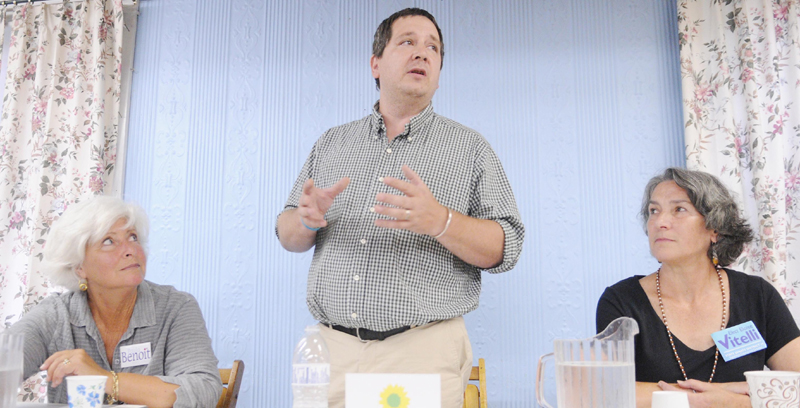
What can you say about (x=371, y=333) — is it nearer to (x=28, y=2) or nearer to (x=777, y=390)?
(x=777, y=390)

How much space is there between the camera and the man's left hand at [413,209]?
1.17 meters

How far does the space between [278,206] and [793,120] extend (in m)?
2.13

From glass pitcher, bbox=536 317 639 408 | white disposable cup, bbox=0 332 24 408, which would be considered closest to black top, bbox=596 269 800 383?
Result: glass pitcher, bbox=536 317 639 408

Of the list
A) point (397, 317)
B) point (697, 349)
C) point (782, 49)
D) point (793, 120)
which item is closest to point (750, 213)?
point (793, 120)

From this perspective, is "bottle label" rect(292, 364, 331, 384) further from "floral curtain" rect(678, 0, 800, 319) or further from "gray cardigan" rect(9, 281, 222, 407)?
"floral curtain" rect(678, 0, 800, 319)

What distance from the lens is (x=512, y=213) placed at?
4.90 ft

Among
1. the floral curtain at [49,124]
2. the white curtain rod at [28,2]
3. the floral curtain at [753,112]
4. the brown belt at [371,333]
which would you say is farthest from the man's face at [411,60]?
the white curtain rod at [28,2]

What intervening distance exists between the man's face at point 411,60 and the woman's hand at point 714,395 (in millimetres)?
944

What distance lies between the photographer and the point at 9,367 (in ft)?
3.27

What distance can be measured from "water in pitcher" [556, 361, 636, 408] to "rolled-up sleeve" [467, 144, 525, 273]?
0.54 metres

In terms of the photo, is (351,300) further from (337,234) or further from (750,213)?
(750,213)

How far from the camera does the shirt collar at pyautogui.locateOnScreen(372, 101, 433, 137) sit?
162 centimetres

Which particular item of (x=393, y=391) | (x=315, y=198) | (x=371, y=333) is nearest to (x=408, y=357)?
(x=371, y=333)

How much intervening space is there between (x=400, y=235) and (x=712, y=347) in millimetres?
896
